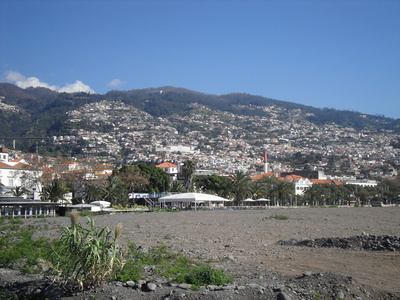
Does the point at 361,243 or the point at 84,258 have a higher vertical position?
the point at 84,258

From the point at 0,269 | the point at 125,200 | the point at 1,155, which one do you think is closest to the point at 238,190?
the point at 125,200

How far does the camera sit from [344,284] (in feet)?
29.6

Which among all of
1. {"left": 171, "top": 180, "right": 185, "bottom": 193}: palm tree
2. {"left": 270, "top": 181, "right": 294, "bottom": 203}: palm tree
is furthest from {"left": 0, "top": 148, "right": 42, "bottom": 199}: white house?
{"left": 270, "top": 181, "right": 294, "bottom": 203}: palm tree

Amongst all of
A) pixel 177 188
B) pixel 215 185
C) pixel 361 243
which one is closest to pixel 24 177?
pixel 177 188

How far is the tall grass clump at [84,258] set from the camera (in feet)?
27.1

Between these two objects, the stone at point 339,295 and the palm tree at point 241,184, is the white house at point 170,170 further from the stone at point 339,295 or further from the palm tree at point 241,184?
the stone at point 339,295

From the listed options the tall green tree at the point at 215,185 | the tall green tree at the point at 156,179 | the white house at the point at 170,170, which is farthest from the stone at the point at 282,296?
the white house at the point at 170,170

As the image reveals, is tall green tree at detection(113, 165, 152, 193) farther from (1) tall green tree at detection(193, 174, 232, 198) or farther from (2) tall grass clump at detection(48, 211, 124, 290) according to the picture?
(2) tall grass clump at detection(48, 211, 124, 290)

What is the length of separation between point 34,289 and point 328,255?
26.8 ft

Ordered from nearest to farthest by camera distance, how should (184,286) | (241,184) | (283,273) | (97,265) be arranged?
(97,265)
(184,286)
(283,273)
(241,184)

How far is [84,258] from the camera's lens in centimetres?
826

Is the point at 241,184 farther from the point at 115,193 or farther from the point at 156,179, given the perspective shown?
the point at 115,193

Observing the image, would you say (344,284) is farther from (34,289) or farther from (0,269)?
(0,269)

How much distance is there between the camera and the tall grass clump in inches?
325
